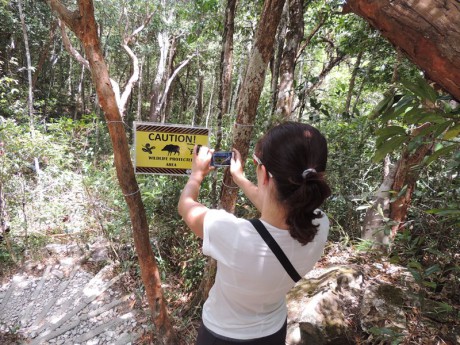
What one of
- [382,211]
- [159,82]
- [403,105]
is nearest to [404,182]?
[382,211]

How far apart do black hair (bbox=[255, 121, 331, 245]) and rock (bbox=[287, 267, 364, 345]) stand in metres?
1.64

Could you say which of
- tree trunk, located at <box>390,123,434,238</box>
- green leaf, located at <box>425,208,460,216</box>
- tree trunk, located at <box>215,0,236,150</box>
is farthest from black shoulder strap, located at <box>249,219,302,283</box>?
tree trunk, located at <box>390,123,434,238</box>

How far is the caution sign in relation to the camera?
1.99 metres

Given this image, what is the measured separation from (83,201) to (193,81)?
→ 1412 centimetres

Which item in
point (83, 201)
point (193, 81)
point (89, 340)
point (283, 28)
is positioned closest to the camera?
point (89, 340)

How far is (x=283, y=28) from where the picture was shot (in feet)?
13.5

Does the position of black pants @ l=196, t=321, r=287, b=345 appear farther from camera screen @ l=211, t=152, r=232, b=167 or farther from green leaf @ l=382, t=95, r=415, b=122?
green leaf @ l=382, t=95, r=415, b=122

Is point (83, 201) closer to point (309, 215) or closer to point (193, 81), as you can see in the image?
point (309, 215)

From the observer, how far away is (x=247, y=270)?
3.71 feet

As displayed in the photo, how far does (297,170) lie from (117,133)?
57.0 inches

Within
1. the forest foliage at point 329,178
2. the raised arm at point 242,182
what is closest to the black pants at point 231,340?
the raised arm at point 242,182

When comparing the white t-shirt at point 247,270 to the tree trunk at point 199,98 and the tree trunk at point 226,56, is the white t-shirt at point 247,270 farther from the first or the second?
the tree trunk at point 199,98

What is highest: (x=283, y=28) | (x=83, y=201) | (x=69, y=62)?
(x=283, y=28)

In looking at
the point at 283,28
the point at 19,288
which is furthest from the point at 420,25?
A: the point at 19,288
